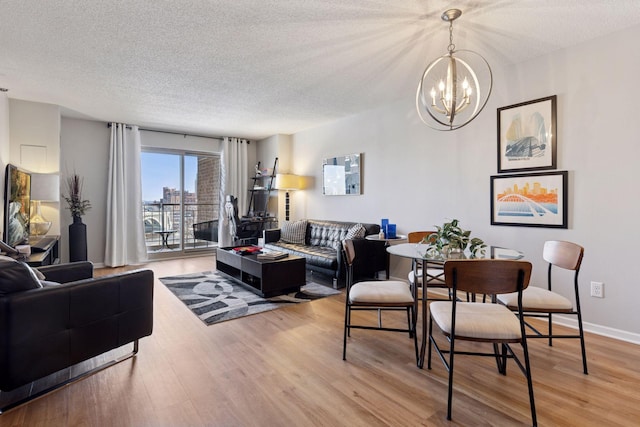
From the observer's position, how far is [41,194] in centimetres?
412

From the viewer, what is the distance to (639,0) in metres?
2.20

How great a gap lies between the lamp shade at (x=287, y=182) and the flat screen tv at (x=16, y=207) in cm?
346

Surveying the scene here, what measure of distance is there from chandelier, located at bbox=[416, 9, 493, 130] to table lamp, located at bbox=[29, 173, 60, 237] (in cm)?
460

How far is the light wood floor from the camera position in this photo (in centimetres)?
169

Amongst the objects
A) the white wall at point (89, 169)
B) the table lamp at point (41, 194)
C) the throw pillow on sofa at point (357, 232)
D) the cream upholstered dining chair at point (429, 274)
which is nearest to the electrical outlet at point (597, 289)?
the cream upholstered dining chair at point (429, 274)

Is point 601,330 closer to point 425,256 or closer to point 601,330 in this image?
point 601,330

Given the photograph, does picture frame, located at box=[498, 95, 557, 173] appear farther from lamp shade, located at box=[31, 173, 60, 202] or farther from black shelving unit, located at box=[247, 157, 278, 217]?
lamp shade, located at box=[31, 173, 60, 202]

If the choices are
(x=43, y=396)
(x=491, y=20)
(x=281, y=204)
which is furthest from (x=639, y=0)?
(x=281, y=204)

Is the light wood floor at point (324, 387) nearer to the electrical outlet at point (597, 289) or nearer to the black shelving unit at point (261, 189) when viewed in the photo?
the electrical outlet at point (597, 289)

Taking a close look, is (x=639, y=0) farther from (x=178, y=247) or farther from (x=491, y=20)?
(x=178, y=247)

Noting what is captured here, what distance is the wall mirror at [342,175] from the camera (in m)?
5.01

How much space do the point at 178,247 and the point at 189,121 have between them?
8.47 feet

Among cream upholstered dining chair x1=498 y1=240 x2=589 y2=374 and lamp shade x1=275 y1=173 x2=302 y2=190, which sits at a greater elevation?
lamp shade x1=275 y1=173 x2=302 y2=190

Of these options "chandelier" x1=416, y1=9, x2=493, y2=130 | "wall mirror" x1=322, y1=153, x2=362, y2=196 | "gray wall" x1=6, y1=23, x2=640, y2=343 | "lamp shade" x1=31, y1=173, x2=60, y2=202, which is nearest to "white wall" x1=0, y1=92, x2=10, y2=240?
"gray wall" x1=6, y1=23, x2=640, y2=343
